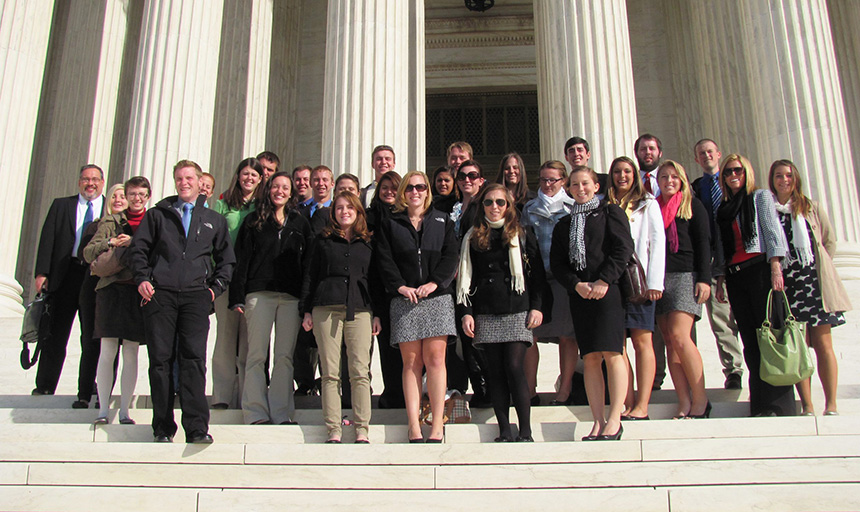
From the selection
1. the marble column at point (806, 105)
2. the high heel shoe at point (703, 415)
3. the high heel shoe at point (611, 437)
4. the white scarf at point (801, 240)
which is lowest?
the high heel shoe at point (611, 437)

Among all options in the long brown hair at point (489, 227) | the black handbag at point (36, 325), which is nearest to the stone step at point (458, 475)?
the long brown hair at point (489, 227)

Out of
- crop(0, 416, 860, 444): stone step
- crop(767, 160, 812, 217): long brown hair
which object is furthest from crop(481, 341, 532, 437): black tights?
crop(767, 160, 812, 217): long brown hair

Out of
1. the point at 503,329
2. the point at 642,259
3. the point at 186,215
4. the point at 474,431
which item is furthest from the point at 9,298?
the point at 642,259

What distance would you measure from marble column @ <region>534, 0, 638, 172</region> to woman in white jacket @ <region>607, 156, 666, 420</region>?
16.8 ft

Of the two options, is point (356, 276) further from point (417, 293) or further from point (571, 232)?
point (571, 232)

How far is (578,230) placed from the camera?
19.6 feet

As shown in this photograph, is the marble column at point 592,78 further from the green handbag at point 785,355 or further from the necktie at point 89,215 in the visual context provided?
the necktie at point 89,215

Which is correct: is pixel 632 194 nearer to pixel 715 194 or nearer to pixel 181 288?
pixel 715 194

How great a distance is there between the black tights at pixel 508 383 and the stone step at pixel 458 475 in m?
0.58

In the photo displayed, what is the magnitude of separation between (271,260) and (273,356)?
83 cm

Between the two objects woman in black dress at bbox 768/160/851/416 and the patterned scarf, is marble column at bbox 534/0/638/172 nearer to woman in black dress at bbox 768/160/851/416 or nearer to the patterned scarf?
woman in black dress at bbox 768/160/851/416

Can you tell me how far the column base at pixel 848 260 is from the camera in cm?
1113

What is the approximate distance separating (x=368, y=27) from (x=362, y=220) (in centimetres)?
677

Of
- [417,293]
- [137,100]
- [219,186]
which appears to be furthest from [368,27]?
[417,293]
